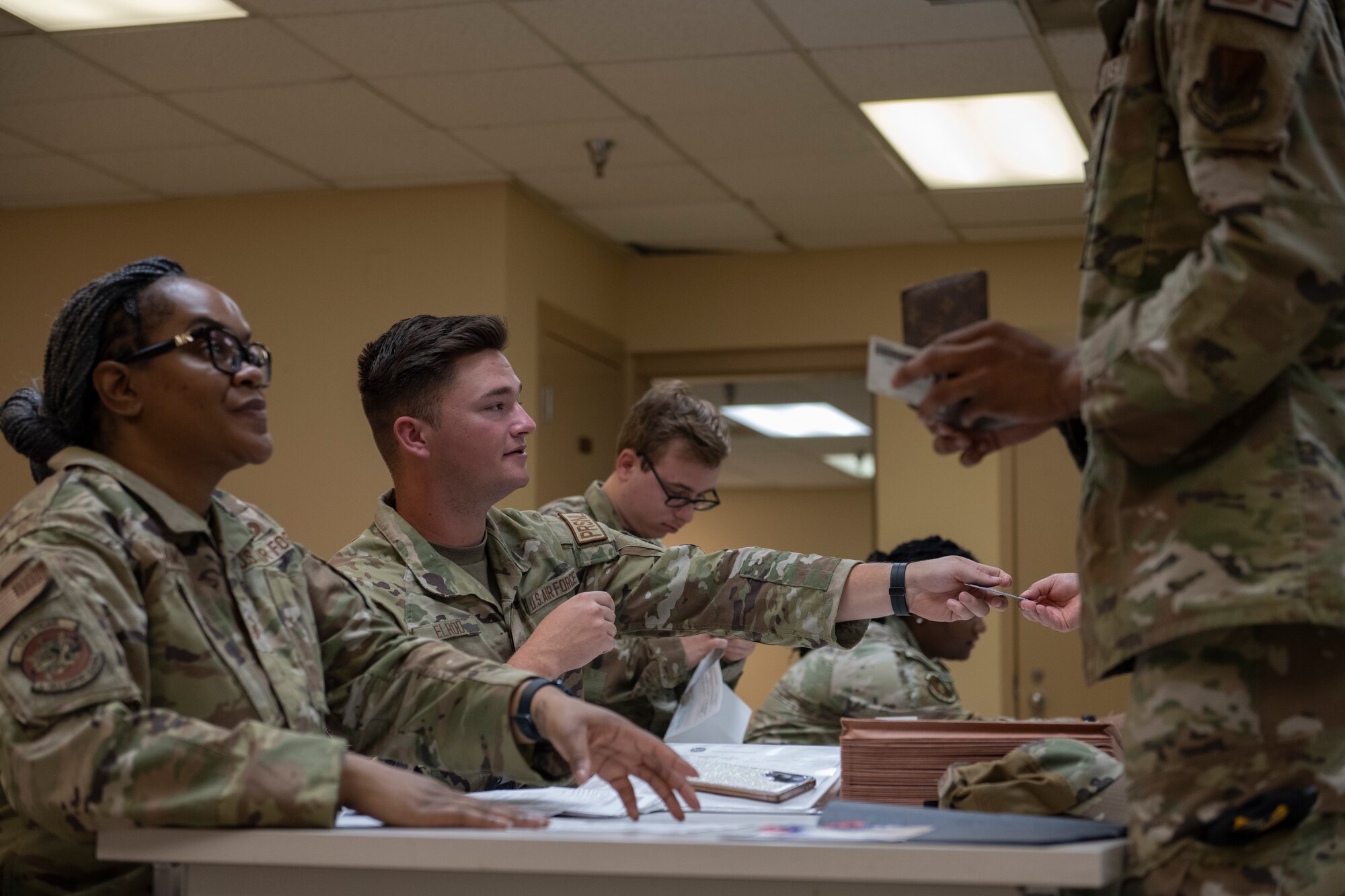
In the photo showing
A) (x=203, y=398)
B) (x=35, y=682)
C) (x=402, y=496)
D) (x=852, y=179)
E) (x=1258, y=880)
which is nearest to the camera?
(x=1258, y=880)

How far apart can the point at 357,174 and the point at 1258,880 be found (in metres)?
4.59

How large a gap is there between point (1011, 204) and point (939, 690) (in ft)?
8.95

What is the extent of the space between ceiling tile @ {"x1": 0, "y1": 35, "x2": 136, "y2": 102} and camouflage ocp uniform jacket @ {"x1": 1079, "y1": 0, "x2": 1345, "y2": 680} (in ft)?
11.8

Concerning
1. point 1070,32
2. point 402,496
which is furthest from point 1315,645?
point 1070,32

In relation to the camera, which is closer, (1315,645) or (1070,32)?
(1315,645)

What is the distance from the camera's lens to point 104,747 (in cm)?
131

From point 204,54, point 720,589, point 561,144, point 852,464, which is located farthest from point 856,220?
point 852,464

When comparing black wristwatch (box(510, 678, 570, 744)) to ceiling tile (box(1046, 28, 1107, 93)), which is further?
ceiling tile (box(1046, 28, 1107, 93))

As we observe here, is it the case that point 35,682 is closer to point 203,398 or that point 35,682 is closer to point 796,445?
point 203,398

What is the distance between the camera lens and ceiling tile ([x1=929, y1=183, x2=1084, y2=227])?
526 cm

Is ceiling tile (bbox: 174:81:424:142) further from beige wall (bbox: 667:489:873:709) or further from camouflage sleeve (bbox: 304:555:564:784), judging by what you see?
→ beige wall (bbox: 667:489:873:709)

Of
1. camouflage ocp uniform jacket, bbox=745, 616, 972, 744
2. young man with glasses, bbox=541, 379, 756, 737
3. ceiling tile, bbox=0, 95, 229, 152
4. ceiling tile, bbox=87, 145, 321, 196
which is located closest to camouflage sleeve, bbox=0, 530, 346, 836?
young man with glasses, bbox=541, 379, 756, 737

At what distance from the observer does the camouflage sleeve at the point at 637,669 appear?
9.87 feet

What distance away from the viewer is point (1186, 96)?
3.98 feet
